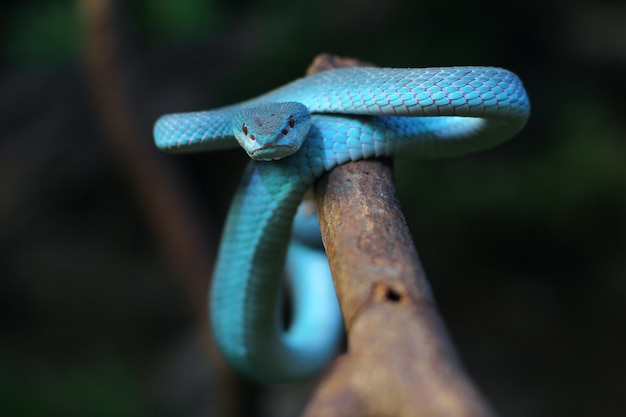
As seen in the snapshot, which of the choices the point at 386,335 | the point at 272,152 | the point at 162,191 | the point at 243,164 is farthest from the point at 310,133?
the point at 243,164

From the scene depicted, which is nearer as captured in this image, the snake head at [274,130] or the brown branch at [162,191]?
the snake head at [274,130]

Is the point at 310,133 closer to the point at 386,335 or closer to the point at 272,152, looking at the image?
the point at 272,152

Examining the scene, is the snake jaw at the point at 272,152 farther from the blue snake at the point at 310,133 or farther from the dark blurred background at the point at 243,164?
the dark blurred background at the point at 243,164

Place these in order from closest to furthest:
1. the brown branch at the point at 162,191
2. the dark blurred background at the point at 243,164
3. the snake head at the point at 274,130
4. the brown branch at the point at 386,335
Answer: the brown branch at the point at 386,335 < the snake head at the point at 274,130 < the brown branch at the point at 162,191 < the dark blurred background at the point at 243,164

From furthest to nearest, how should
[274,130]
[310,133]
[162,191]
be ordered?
1. [162,191]
2. [310,133]
3. [274,130]

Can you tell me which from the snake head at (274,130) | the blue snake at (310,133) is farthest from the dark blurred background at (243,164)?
the snake head at (274,130)

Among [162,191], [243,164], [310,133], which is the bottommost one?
[243,164]

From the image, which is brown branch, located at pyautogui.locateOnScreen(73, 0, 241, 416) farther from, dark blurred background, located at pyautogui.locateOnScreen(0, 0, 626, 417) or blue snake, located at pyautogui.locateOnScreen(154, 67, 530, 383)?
blue snake, located at pyautogui.locateOnScreen(154, 67, 530, 383)
